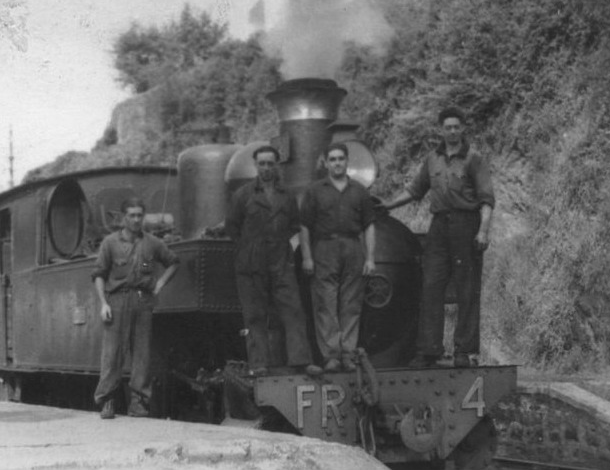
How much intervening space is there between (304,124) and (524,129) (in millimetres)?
6323

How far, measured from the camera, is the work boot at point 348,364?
20.7ft

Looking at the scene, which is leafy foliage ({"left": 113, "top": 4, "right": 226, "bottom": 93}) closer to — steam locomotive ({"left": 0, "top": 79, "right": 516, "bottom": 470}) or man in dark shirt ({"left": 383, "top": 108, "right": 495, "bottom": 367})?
steam locomotive ({"left": 0, "top": 79, "right": 516, "bottom": 470})

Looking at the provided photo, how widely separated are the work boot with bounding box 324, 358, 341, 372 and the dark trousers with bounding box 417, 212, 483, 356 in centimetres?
75

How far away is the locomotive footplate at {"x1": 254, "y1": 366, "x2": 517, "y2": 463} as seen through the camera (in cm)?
604

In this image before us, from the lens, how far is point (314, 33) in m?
8.49

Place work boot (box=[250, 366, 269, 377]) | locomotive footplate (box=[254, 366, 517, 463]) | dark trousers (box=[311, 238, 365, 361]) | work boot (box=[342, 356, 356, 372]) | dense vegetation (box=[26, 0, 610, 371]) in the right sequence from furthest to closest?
1. dense vegetation (box=[26, 0, 610, 371])
2. dark trousers (box=[311, 238, 365, 361])
3. work boot (box=[342, 356, 356, 372])
4. work boot (box=[250, 366, 269, 377])
5. locomotive footplate (box=[254, 366, 517, 463])

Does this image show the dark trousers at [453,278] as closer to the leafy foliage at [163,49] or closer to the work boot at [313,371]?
the work boot at [313,371]

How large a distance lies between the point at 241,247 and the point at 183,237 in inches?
67.0

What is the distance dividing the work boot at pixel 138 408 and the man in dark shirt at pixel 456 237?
6.24 feet

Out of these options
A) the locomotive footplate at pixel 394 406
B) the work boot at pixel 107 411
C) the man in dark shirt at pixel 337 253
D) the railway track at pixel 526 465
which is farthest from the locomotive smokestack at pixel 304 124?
the railway track at pixel 526 465

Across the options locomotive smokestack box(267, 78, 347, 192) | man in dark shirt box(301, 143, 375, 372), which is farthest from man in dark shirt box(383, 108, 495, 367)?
locomotive smokestack box(267, 78, 347, 192)

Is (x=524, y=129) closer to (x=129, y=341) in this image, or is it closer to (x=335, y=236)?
(x=335, y=236)

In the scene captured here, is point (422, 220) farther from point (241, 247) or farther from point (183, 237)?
point (241, 247)

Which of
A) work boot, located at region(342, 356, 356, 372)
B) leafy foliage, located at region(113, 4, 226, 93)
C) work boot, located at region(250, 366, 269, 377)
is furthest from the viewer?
leafy foliage, located at region(113, 4, 226, 93)
